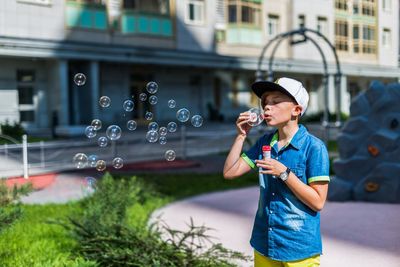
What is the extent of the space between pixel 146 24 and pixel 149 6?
154 centimetres

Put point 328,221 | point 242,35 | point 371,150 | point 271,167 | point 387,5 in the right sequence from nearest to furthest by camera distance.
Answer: point 271,167
point 328,221
point 371,150
point 387,5
point 242,35

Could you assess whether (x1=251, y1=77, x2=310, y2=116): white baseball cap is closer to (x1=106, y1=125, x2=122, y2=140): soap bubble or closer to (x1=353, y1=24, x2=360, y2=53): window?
(x1=106, y1=125, x2=122, y2=140): soap bubble

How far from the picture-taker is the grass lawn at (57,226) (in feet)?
17.7

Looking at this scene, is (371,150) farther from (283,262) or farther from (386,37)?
(386,37)

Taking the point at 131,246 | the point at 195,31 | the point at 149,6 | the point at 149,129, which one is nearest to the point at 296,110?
the point at 149,129

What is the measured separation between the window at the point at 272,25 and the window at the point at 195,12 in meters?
6.50

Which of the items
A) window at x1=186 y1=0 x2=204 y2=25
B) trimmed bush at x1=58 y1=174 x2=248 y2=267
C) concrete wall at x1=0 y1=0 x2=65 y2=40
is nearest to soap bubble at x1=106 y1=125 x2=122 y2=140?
trimmed bush at x1=58 y1=174 x2=248 y2=267

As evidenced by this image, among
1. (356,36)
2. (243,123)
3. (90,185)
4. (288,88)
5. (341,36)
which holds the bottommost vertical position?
(90,185)

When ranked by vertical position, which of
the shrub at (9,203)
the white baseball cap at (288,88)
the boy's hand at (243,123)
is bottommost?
the shrub at (9,203)

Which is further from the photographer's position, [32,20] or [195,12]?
[195,12]

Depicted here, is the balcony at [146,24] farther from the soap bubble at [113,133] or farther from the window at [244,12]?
the soap bubble at [113,133]

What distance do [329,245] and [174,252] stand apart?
2146mm

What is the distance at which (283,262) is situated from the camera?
3.08m

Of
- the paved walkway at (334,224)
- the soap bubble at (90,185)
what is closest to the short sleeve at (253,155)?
the paved walkway at (334,224)
